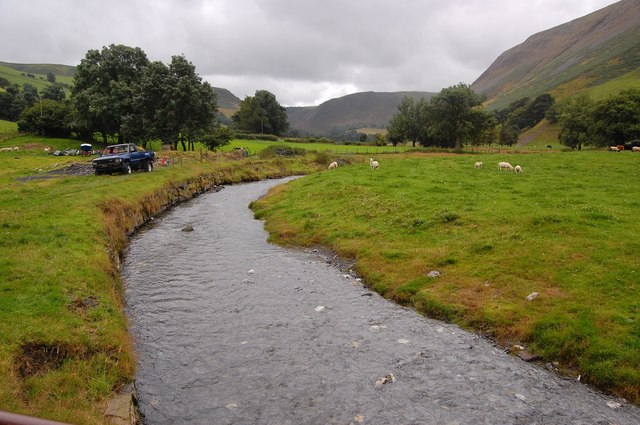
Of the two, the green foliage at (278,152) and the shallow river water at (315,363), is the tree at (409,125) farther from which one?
the shallow river water at (315,363)

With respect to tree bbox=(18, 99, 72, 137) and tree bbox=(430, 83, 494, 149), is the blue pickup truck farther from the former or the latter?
tree bbox=(430, 83, 494, 149)

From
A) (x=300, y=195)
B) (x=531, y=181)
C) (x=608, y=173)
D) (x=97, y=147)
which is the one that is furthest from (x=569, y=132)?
(x=97, y=147)

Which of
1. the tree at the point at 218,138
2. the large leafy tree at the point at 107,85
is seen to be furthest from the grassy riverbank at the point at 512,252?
the large leafy tree at the point at 107,85

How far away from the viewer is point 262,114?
505 feet

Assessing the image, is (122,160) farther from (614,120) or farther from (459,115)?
(614,120)

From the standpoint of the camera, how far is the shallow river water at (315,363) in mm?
9086

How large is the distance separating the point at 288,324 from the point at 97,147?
267 feet

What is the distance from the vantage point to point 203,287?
1700cm

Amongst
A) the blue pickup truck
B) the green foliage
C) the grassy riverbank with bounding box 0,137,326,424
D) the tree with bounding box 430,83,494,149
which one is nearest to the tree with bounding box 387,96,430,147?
the tree with bounding box 430,83,494,149

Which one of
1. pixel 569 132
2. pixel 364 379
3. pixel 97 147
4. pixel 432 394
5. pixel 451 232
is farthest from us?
pixel 569 132

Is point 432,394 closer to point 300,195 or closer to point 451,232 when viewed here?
point 451,232

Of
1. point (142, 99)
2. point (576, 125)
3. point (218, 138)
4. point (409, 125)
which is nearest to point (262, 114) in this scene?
point (409, 125)

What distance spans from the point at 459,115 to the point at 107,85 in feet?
255

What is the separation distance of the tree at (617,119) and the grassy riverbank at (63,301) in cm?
8903
